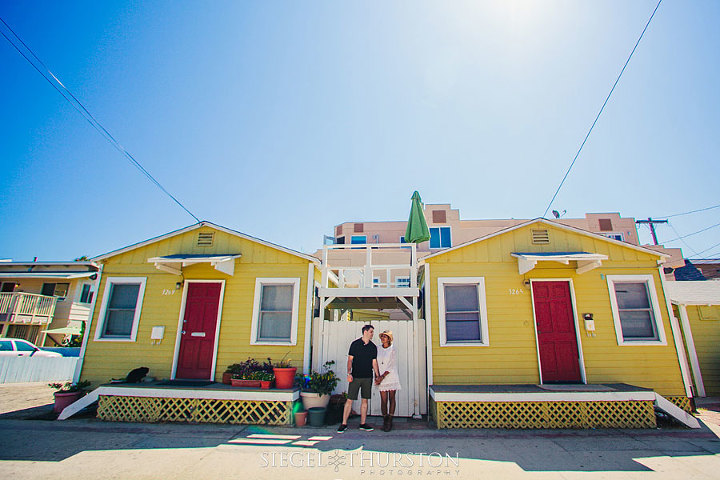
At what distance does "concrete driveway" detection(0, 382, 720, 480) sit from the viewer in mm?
4453

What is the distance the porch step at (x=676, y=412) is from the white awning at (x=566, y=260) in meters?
2.65

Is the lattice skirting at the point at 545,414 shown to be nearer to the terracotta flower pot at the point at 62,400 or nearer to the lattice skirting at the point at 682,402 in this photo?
the lattice skirting at the point at 682,402

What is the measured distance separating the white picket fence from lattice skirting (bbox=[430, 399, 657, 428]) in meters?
13.0

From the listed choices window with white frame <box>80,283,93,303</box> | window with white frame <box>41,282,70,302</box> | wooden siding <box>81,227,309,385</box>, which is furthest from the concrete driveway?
window with white frame <box>80,283,93,303</box>

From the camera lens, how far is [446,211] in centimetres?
2323

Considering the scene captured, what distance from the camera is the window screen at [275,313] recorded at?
26.7 ft

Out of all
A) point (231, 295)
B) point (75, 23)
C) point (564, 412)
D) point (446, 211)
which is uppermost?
point (446, 211)

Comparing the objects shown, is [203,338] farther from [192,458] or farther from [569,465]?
[569,465]

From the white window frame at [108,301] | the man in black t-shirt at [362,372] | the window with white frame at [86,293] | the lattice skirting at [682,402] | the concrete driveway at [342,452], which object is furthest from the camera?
the window with white frame at [86,293]

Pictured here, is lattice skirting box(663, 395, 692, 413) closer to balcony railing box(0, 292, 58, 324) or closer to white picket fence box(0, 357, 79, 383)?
white picket fence box(0, 357, 79, 383)

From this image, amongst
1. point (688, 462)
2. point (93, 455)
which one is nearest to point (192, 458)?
point (93, 455)

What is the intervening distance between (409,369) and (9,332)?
23.2 metres

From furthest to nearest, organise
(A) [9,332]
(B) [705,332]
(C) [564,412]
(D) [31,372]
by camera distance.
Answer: (A) [9,332] < (D) [31,372] < (B) [705,332] < (C) [564,412]

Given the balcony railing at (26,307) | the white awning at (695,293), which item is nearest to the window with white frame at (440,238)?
the white awning at (695,293)
